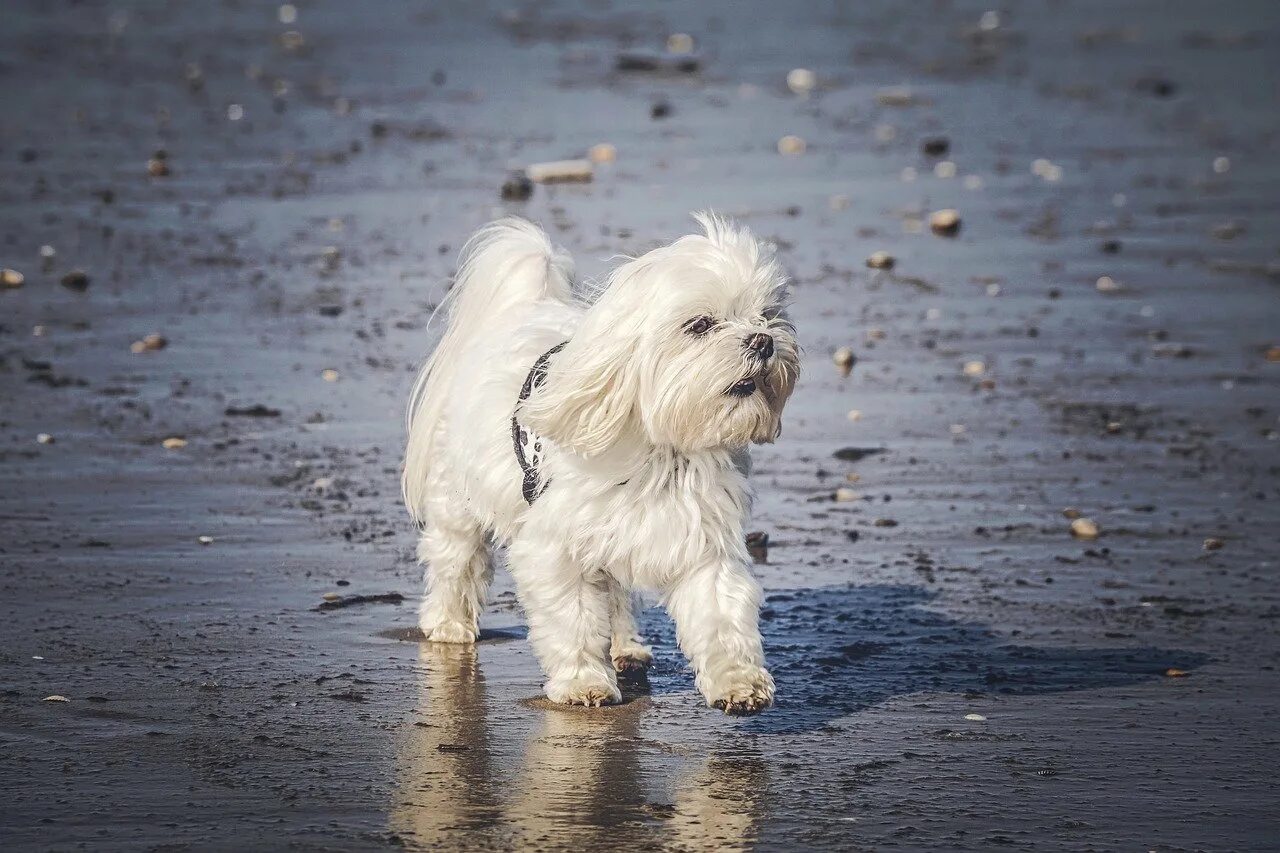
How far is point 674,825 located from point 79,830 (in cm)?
152

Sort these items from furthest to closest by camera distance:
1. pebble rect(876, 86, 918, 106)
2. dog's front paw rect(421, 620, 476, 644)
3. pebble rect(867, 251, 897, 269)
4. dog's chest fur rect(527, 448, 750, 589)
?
pebble rect(876, 86, 918, 106) → pebble rect(867, 251, 897, 269) → dog's front paw rect(421, 620, 476, 644) → dog's chest fur rect(527, 448, 750, 589)

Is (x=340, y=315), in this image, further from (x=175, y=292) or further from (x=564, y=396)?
(x=564, y=396)

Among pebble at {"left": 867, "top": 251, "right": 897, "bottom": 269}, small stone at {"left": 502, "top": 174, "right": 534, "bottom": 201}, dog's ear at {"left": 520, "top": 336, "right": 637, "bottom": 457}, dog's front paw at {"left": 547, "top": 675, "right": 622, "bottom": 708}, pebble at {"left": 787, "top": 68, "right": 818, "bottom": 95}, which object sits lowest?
dog's front paw at {"left": 547, "top": 675, "right": 622, "bottom": 708}

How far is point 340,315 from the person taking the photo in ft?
40.3

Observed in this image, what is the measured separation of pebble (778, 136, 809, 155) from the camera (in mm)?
18391

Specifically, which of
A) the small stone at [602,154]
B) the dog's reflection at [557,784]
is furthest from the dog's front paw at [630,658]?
the small stone at [602,154]

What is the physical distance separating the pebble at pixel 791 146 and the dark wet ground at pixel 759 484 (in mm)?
138

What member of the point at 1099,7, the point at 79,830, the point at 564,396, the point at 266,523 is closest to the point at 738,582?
the point at 564,396

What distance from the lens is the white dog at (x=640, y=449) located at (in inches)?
231

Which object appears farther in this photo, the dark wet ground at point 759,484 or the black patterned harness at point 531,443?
the black patterned harness at point 531,443

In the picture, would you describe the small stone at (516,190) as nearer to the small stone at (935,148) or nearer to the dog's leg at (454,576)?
the small stone at (935,148)

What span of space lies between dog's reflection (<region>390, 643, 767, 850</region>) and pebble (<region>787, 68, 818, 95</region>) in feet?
54.8

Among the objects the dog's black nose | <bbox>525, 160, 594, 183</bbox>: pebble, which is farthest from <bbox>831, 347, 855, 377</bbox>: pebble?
<bbox>525, 160, 594, 183</bbox>: pebble

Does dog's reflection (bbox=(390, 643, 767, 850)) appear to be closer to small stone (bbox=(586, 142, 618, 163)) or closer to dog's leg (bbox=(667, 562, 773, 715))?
dog's leg (bbox=(667, 562, 773, 715))
